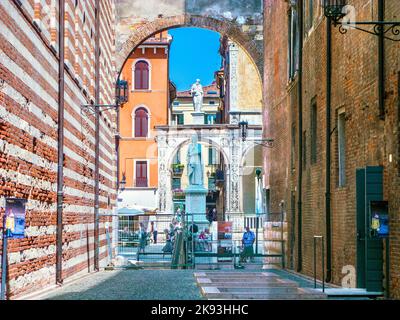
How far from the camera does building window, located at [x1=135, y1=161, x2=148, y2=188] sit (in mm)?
48969

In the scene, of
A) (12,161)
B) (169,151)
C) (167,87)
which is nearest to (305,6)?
(12,161)

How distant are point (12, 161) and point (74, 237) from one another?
20.2 feet

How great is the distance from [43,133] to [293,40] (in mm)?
9320

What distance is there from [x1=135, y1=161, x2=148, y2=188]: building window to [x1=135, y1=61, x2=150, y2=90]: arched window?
14.8 ft

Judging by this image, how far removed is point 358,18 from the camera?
40.7 feet

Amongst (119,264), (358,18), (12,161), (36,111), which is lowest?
(119,264)

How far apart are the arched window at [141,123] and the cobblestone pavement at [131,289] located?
32.8 metres

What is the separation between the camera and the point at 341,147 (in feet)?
46.5

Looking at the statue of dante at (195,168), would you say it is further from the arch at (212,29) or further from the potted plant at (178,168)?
the potted plant at (178,168)

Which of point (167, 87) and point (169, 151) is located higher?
point (167, 87)

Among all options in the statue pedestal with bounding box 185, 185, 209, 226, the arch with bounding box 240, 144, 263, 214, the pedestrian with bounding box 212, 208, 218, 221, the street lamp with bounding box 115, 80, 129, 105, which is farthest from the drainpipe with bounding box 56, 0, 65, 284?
the pedestrian with bounding box 212, 208, 218, 221

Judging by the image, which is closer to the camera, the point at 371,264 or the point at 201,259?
the point at 371,264

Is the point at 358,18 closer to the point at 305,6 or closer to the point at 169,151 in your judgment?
the point at 305,6

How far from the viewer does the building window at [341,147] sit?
548 inches
